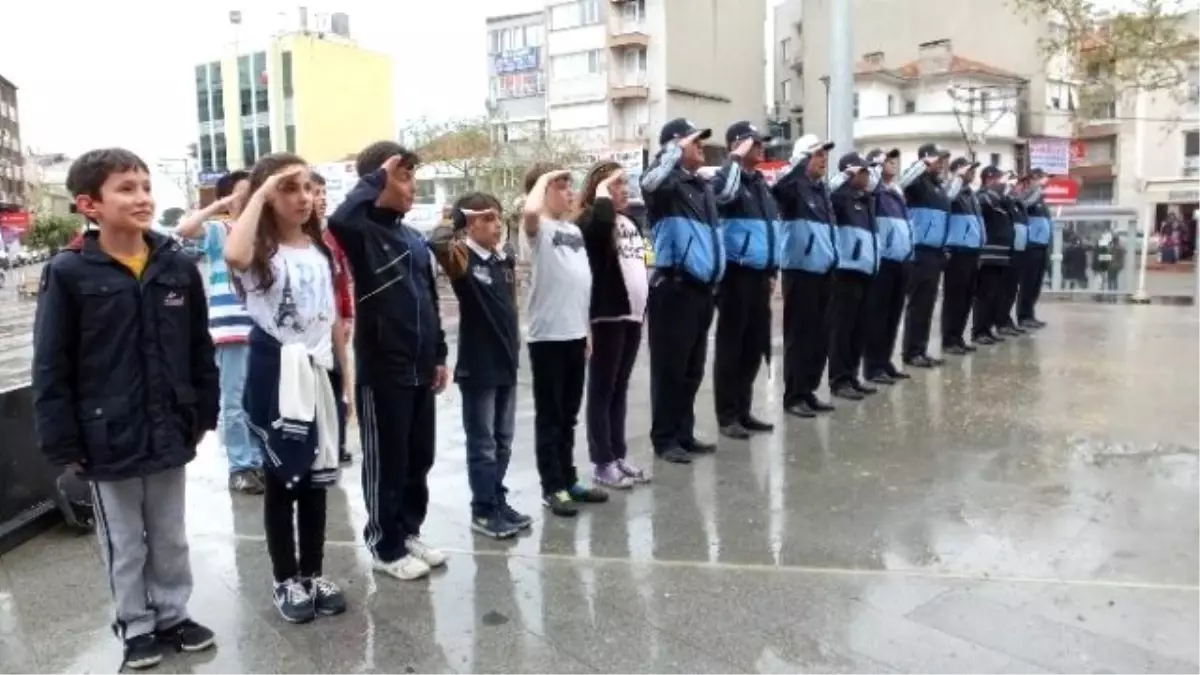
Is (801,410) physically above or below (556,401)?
below

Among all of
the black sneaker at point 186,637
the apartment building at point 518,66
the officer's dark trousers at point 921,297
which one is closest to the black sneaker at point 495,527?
the black sneaker at point 186,637

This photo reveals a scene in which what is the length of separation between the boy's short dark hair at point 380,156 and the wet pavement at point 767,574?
1.72 metres

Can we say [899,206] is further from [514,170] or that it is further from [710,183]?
[514,170]

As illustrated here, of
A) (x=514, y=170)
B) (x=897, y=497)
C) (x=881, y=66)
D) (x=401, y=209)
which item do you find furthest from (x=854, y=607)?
(x=881, y=66)

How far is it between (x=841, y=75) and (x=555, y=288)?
26.7 ft

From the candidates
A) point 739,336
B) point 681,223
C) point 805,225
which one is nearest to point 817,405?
point 739,336

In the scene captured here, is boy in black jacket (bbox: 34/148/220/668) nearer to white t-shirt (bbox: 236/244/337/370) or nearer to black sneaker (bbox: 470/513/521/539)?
white t-shirt (bbox: 236/244/337/370)

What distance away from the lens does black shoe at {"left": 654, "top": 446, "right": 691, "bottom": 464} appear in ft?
20.2

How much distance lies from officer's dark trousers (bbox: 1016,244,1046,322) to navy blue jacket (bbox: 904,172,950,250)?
315 cm

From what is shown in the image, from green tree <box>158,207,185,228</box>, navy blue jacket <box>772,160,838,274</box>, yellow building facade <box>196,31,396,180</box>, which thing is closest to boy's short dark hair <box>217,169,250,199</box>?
green tree <box>158,207,185,228</box>

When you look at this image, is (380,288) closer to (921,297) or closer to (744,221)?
(744,221)

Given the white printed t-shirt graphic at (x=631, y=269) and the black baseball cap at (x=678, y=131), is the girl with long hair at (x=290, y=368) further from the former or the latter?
the black baseball cap at (x=678, y=131)

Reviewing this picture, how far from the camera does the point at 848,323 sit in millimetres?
→ 8062

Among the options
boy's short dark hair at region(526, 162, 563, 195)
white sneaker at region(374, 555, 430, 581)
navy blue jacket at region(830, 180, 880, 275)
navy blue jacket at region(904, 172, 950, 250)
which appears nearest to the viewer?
white sneaker at region(374, 555, 430, 581)
